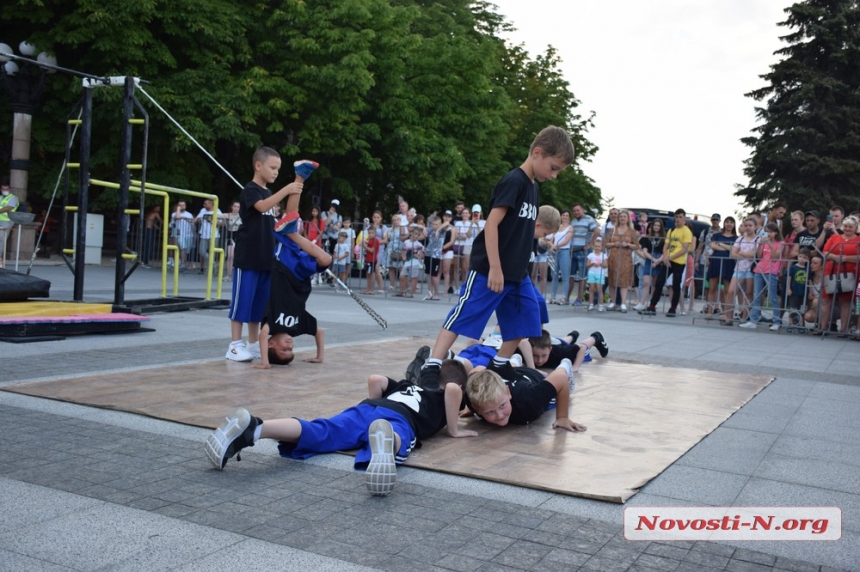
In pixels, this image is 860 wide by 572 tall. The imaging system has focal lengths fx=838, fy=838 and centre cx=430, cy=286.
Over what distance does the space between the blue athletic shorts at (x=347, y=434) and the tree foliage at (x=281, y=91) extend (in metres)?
18.7

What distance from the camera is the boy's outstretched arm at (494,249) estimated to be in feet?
18.5

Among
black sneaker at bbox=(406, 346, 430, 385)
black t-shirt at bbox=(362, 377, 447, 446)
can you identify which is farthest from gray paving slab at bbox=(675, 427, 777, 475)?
black sneaker at bbox=(406, 346, 430, 385)

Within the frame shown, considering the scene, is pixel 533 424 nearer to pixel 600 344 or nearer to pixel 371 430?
pixel 371 430

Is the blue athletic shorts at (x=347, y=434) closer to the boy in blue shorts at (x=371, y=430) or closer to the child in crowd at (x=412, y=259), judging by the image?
the boy in blue shorts at (x=371, y=430)

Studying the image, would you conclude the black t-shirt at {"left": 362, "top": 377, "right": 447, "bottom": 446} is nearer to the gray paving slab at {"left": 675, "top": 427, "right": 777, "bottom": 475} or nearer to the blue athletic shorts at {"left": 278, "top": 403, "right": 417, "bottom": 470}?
the blue athletic shorts at {"left": 278, "top": 403, "right": 417, "bottom": 470}

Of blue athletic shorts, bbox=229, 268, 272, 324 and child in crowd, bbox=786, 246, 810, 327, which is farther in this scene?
child in crowd, bbox=786, 246, 810, 327

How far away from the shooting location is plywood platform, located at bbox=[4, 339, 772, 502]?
14.2ft

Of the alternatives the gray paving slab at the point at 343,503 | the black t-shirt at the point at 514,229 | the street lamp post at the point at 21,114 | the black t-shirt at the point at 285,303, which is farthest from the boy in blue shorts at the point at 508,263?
the street lamp post at the point at 21,114

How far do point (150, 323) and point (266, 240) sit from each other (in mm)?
3292

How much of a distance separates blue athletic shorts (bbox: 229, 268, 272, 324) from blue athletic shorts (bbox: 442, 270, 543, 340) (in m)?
2.41

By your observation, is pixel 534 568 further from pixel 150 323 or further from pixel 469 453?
pixel 150 323

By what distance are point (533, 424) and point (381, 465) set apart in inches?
78.0

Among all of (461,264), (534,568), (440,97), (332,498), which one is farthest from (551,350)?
(440,97)

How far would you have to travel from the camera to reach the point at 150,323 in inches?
401
